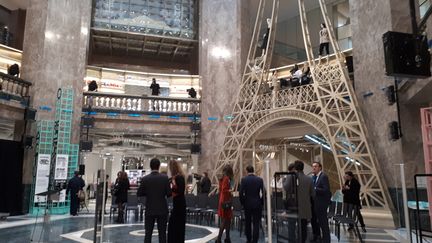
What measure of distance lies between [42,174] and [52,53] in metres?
3.91

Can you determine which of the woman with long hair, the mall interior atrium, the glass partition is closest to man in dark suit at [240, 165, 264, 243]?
the mall interior atrium

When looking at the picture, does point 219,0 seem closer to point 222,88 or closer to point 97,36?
point 222,88

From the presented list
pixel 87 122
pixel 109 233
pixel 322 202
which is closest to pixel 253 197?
pixel 322 202

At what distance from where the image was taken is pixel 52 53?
472 inches

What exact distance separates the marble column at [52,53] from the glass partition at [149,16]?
2.45 m

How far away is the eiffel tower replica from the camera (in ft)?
28.8

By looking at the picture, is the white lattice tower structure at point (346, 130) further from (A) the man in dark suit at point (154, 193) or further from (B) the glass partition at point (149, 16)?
(B) the glass partition at point (149, 16)

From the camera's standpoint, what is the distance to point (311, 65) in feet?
34.2

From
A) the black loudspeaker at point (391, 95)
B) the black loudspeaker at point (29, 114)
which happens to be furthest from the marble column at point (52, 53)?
the black loudspeaker at point (391, 95)

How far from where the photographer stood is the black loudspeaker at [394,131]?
845 centimetres

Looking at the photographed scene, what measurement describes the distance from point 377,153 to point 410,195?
118 centimetres

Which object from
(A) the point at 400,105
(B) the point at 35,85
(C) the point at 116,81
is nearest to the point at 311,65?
(A) the point at 400,105

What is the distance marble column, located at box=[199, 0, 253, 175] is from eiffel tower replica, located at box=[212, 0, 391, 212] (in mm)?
546

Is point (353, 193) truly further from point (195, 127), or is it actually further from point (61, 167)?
point (61, 167)
